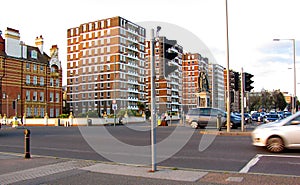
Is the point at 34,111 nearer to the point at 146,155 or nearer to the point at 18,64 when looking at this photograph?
the point at 18,64

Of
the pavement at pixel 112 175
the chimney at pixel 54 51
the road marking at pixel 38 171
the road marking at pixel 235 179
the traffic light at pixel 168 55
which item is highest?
the chimney at pixel 54 51

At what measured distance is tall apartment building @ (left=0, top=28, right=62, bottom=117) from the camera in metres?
61.6

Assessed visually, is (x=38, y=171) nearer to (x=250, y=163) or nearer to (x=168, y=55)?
(x=168, y=55)

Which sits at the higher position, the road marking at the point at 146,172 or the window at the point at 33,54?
the window at the point at 33,54

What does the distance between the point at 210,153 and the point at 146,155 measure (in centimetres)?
238

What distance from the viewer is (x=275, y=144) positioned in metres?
11.8

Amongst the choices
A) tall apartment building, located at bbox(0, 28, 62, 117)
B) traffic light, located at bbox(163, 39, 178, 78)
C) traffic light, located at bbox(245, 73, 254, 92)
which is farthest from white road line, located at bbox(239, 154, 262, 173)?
tall apartment building, located at bbox(0, 28, 62, 117)

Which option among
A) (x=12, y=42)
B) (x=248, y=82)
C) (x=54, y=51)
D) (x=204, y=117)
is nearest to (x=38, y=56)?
(x=54, y=51)

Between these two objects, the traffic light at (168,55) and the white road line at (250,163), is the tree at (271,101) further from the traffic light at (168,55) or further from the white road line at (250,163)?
the traffic light at (168,55)

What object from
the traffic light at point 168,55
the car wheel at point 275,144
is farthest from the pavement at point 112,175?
the car wheel at point 275,144

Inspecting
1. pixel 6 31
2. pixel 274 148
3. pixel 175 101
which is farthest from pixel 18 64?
pixel 274 148

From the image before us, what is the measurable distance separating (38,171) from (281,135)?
28.0 feet

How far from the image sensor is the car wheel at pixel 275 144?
11.7 meters

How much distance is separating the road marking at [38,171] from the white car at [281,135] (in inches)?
270
